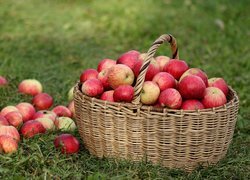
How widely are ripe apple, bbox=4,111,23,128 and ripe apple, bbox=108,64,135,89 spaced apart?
834 mm

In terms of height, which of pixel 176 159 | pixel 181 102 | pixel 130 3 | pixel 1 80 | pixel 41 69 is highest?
pixel 181 102

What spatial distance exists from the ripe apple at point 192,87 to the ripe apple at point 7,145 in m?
1.16

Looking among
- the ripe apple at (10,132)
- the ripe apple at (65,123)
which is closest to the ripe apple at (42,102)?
the ripe apple at (65,123)

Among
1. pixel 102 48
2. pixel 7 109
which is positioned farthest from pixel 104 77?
pixel 102 48

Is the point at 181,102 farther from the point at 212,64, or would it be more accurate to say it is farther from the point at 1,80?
the point at 212,64

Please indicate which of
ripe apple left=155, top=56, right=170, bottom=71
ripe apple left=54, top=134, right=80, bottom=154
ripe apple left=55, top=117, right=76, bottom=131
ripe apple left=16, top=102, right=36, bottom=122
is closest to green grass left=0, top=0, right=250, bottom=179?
ripe apple left=54, top=134, right=80, bottom=154

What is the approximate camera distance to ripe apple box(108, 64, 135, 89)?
135 inches

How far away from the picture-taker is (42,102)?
446 cm

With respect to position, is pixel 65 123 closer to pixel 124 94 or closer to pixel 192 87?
pixel 124 94

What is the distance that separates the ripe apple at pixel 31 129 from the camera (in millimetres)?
3705

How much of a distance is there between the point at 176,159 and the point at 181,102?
14.5 inches

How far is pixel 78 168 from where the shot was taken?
339 centimetres

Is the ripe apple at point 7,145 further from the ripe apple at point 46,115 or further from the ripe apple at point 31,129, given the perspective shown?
the ripe apple at point 46,115

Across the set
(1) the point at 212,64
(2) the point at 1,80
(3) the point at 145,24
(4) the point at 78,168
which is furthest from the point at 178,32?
(4) the point at 78,168
